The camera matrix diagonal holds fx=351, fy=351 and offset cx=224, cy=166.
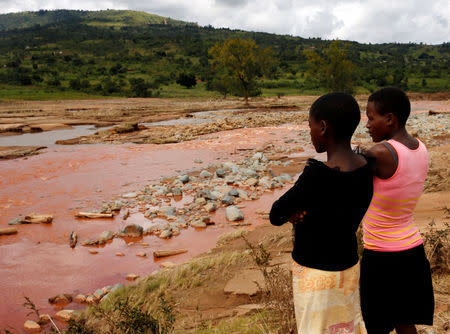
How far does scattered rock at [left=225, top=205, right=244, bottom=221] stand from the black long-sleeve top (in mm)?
5215

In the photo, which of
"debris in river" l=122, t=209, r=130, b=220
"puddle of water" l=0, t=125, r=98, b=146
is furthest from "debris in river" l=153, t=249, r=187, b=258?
"puddle of water" l=0, t=125, r=98, b=146

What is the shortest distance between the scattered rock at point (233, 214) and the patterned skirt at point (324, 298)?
518 centimetres

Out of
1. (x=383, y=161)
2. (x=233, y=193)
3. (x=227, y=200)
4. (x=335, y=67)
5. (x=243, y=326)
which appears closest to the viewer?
(x=383, y=161)

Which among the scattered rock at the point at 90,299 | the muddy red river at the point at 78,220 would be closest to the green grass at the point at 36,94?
the muddy red river at the point at 78,220

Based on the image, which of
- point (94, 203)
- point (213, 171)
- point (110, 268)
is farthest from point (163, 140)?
point (110, 268)

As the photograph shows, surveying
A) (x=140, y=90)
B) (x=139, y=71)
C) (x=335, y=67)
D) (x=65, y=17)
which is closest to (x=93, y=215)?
(x=335, y=67)

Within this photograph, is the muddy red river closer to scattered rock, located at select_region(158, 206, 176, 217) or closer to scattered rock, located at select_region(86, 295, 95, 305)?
scattered rock, located at select_region(86, 295, 95, 305)

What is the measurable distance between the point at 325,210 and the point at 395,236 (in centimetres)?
60

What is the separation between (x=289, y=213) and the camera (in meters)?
1.51

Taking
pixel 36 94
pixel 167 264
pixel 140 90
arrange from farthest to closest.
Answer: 1. pixel 140 90
2. pixel 36 94
3. pixel 167 264

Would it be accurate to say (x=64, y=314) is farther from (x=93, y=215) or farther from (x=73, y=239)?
(x=93, y=215)

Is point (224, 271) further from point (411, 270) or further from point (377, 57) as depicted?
point (377, 57)

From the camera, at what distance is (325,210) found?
1.50m

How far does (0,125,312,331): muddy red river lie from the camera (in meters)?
4.80
